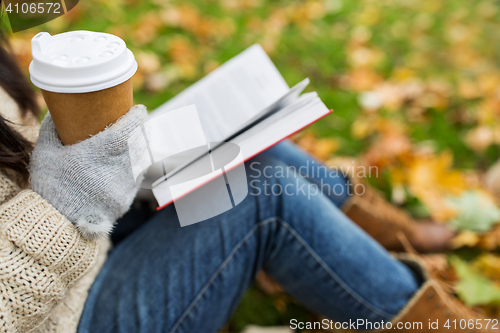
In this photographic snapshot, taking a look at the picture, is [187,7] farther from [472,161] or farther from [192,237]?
[192,237]

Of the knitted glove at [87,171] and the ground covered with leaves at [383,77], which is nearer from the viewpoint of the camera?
the knitted glove at [87,171]

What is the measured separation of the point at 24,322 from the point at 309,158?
0.81 meters

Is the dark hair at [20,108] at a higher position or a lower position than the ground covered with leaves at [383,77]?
higher

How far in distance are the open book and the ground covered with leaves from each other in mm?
615

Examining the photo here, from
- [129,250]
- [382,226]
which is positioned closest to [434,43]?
[382,226]

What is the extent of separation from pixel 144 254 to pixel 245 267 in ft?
0.71

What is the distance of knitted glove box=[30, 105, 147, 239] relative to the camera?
60 centimetres

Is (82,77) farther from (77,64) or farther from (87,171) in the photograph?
(87,171)

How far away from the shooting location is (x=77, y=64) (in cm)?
51

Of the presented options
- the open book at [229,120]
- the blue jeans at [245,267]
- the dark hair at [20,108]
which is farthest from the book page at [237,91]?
the dark hair at [20,108]

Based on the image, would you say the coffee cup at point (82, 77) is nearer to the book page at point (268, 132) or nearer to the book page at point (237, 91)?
the book page at point (268, 132)

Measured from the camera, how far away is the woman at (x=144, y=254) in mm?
585

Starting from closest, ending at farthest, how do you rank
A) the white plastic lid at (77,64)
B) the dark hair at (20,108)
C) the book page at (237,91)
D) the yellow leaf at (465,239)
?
1. the white plastic lid at (77,64)
2. the dark hair at (20,108)
3. the book page at (237,91)
4. the yellow leaf at (465,239)

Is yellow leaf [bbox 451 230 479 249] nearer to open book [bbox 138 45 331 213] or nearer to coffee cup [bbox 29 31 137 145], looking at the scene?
open book [bbox 138 45 331 213]
